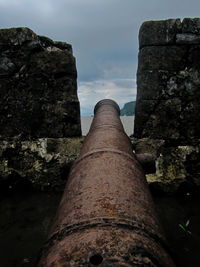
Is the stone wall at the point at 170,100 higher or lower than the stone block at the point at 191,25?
lower

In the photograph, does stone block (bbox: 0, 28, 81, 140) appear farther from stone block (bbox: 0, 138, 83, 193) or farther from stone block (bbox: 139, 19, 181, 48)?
stone block (bbox: 139, 19, 181, 48)

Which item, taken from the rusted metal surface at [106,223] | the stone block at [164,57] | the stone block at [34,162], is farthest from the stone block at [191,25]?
the rusted metal surface at [106,223]

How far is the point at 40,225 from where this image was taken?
2.47 meters

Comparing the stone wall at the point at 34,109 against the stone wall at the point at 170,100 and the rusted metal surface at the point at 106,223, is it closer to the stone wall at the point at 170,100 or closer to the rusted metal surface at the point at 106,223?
the stone wall at the point at 170,100

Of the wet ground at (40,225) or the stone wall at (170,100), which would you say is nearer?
the wet ground at (40,225)

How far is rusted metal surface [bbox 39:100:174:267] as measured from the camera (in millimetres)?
692

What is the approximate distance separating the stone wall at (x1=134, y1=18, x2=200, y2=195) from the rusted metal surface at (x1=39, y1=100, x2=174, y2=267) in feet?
7.04

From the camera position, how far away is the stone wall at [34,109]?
10.4 ft

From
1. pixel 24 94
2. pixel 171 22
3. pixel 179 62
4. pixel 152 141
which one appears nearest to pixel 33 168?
pixel 24 94

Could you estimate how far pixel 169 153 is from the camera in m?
3.31

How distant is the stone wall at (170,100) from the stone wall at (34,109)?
0.99 metres

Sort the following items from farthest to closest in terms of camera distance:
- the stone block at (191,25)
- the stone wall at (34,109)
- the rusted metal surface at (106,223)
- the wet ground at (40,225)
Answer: the stone wall at (34,109)
the stone block at (191,25)
the wet ground at (40,225)
the rusted metal surface at (106,223)

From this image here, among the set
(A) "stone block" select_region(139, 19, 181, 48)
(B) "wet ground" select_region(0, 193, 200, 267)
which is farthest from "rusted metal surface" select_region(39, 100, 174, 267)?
(A) "stone block" select_region(139, 19, 181, 48)

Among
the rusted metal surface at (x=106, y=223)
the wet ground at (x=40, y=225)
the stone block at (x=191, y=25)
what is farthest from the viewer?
the stone block at (x=191, y=25)
